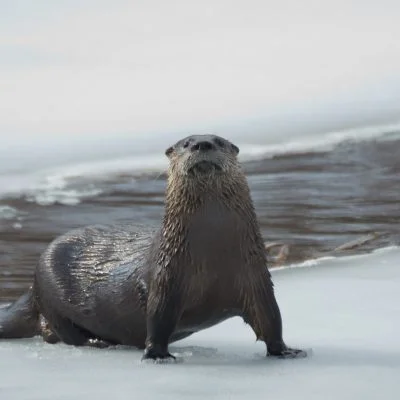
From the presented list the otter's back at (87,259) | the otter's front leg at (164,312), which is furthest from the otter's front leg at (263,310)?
the otter's back at (87,259)

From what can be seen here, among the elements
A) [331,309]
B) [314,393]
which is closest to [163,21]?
[331,309]

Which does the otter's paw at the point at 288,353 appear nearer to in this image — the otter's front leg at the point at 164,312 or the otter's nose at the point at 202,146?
the otter's front leg at the point at 164,312

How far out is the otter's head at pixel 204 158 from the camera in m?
3.54

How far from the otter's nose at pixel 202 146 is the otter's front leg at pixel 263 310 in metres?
0.37

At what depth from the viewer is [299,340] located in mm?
3844

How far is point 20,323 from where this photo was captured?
429 centimetres

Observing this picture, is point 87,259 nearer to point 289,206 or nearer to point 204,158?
point 204,158

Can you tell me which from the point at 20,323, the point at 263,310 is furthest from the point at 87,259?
the point at 263,310

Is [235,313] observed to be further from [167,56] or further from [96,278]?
[167,56]

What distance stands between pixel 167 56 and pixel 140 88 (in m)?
0.46

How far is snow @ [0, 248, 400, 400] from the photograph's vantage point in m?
2.94

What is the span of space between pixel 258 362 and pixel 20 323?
114cm

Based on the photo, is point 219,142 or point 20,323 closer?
point 219,142

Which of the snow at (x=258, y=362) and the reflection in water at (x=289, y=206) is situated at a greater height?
the reflection in water at (x=289, y=206)
